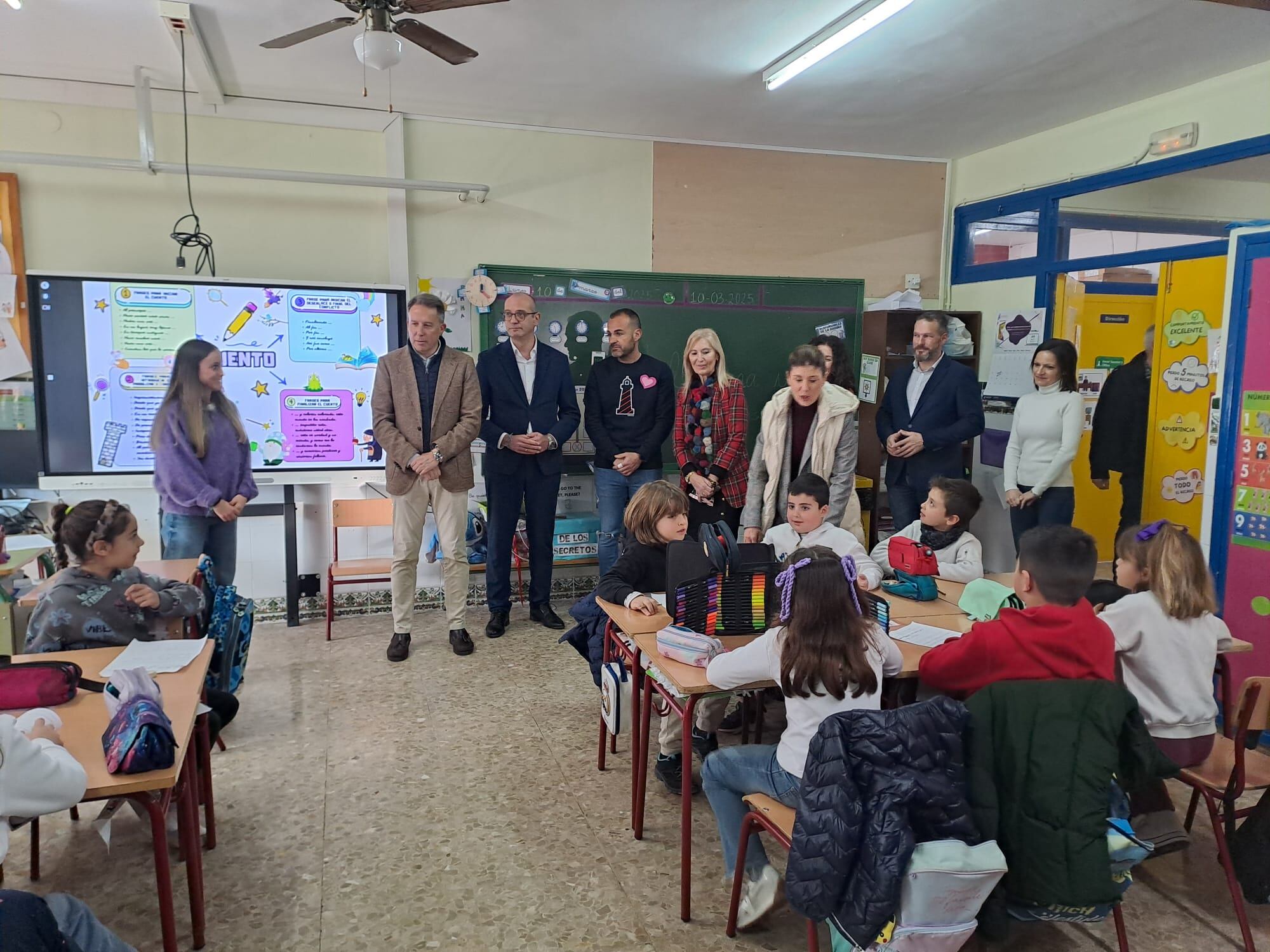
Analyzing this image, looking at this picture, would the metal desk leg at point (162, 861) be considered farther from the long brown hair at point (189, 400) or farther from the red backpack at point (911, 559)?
the red backpack at point (911, 559)

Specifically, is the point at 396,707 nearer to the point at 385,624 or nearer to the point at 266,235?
the point at 385,624

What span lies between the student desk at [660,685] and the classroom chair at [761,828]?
0.14 meters

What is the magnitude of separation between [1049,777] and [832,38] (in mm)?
3177

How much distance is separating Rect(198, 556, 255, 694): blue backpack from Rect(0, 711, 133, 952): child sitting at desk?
1411 millimetres

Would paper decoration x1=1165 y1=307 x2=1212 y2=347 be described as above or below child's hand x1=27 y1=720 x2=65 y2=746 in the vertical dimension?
above

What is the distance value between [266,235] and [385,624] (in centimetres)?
234

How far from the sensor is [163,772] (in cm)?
166

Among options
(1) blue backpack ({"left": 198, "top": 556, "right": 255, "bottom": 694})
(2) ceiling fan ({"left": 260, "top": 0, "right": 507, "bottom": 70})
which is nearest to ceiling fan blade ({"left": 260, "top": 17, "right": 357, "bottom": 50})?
(2) ceiling fan ({"left": 260, "top": 0, "right": 507, "bottom": 70})

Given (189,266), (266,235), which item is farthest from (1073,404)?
(189,266)

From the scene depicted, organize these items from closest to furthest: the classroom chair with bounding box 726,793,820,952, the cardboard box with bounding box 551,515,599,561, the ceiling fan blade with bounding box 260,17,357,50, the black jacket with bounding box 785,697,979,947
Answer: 1. the black jacket with bounding box 785,697,979,947
2. the classroom chair with bounding box 726,793,820,952
3. the ceiling fan blade with bounding box 260,17,357,50
4. the cardboard box with bounding box 551,515,599,561

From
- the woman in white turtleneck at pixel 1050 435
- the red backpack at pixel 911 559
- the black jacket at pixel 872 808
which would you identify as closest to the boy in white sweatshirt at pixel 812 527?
the red backpack at pixel 911 559

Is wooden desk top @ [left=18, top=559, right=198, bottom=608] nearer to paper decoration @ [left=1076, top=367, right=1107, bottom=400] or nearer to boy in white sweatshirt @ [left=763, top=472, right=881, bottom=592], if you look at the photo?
boy in white sweatshirt @ [left=763, top=472, right=881, bottom=592]

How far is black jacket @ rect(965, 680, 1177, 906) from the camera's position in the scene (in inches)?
68.2

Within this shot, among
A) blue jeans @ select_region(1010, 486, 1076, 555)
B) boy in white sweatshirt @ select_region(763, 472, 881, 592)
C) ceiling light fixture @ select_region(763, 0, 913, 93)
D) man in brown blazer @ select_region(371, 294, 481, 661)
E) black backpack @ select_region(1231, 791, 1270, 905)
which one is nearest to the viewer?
black backpack @ select_region(1231, 791, 1270, 905)
